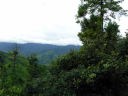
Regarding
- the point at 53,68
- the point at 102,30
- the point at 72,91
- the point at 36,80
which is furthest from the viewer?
the point at 102,30

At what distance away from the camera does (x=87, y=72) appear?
70.4ft

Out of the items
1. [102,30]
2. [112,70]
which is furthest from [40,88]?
[102,30]

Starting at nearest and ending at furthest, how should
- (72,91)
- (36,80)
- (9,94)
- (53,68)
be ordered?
1. (9,94)
2. (72,91)
3. (36,80)
4. (53,68)

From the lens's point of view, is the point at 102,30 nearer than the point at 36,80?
No

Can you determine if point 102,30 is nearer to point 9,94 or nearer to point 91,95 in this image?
point 91,95

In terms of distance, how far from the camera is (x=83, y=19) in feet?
146

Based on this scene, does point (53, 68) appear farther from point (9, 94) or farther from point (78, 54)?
point (9, 94)

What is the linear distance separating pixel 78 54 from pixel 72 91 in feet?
17.9

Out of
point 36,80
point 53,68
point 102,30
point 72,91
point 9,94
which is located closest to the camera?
point 9,94

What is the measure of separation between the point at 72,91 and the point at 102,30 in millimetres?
22986

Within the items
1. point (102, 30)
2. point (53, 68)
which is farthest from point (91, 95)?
point (102, 30)

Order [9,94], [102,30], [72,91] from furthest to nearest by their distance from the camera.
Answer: [102,30] < [72,91] < [9,94]

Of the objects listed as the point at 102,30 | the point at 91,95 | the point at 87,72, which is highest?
the point at 102,30

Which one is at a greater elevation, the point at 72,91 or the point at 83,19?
the point at 83,19
